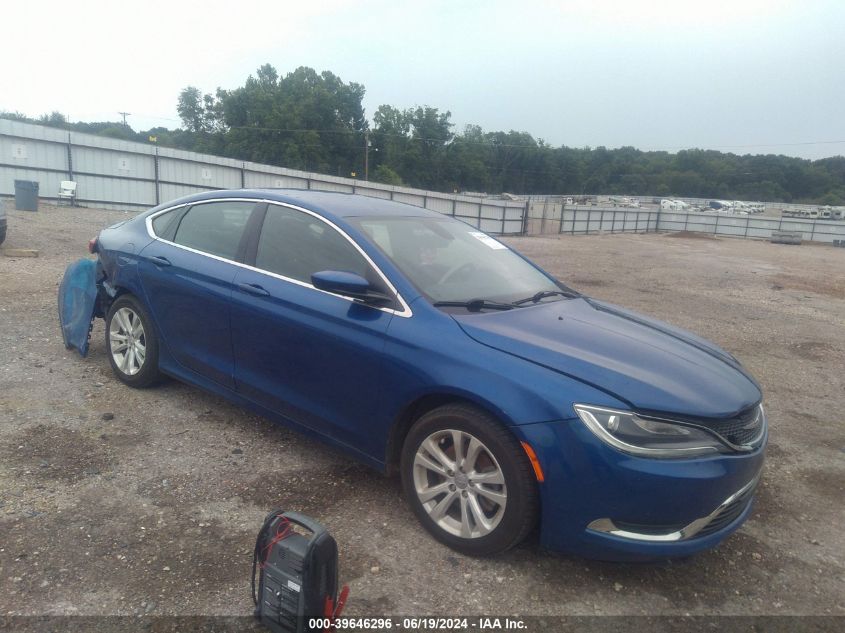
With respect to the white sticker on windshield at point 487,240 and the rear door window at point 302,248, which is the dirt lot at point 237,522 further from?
the white sticker on windshield at point 487,240

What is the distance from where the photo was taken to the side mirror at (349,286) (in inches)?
124

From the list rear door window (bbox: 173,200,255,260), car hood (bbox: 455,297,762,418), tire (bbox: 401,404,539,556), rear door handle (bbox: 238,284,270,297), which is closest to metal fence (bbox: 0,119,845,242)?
rear door window (bbox: 173,200,255,260)

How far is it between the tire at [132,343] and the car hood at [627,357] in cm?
258

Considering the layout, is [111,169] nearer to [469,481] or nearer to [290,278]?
[290,278]

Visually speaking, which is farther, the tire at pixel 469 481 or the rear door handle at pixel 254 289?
the rear door handle at pixel 254 289

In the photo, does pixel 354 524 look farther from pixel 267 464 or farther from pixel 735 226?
pixel 735 226

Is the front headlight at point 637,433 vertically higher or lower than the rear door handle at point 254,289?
lower

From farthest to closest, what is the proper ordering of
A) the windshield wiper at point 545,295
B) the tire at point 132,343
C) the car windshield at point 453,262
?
the tire at point 132,343 → the windshield wiper at point 545,295 → the car windshield at point 453,262

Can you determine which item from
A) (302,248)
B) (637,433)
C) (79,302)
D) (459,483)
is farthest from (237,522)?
(79,302)

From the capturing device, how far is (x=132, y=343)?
466 centimetres

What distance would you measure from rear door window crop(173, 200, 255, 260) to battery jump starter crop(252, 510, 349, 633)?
2159mm

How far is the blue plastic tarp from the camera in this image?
16.5 feet

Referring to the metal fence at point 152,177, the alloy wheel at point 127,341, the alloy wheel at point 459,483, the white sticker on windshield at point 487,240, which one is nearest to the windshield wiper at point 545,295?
the white sticker on windshield at point 487,240

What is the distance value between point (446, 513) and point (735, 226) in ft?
166
